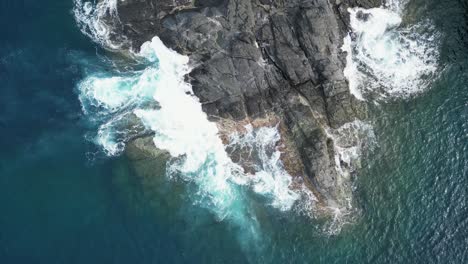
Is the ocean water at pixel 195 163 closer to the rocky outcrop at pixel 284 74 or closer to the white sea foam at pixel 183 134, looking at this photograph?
the white sea foam at pixel 183 134

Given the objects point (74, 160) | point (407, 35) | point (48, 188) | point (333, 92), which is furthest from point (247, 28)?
point (48, 188)

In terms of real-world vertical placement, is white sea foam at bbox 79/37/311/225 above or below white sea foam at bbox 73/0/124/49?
below

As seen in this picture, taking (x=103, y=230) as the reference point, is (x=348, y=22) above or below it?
above

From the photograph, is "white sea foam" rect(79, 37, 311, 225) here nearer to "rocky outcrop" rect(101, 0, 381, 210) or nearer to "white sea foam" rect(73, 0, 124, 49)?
"rocky outcrop" rect(101, 0, 381, 210)

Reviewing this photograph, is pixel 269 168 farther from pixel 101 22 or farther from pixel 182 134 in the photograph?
pixel 101 22

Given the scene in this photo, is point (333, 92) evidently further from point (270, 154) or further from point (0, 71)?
point (0, 71)

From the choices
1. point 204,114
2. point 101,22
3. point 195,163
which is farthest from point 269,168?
point 101,22

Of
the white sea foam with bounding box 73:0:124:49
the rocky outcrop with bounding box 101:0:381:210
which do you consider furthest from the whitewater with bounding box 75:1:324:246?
the rocky outcrop with bounding box 101:0:381:210
